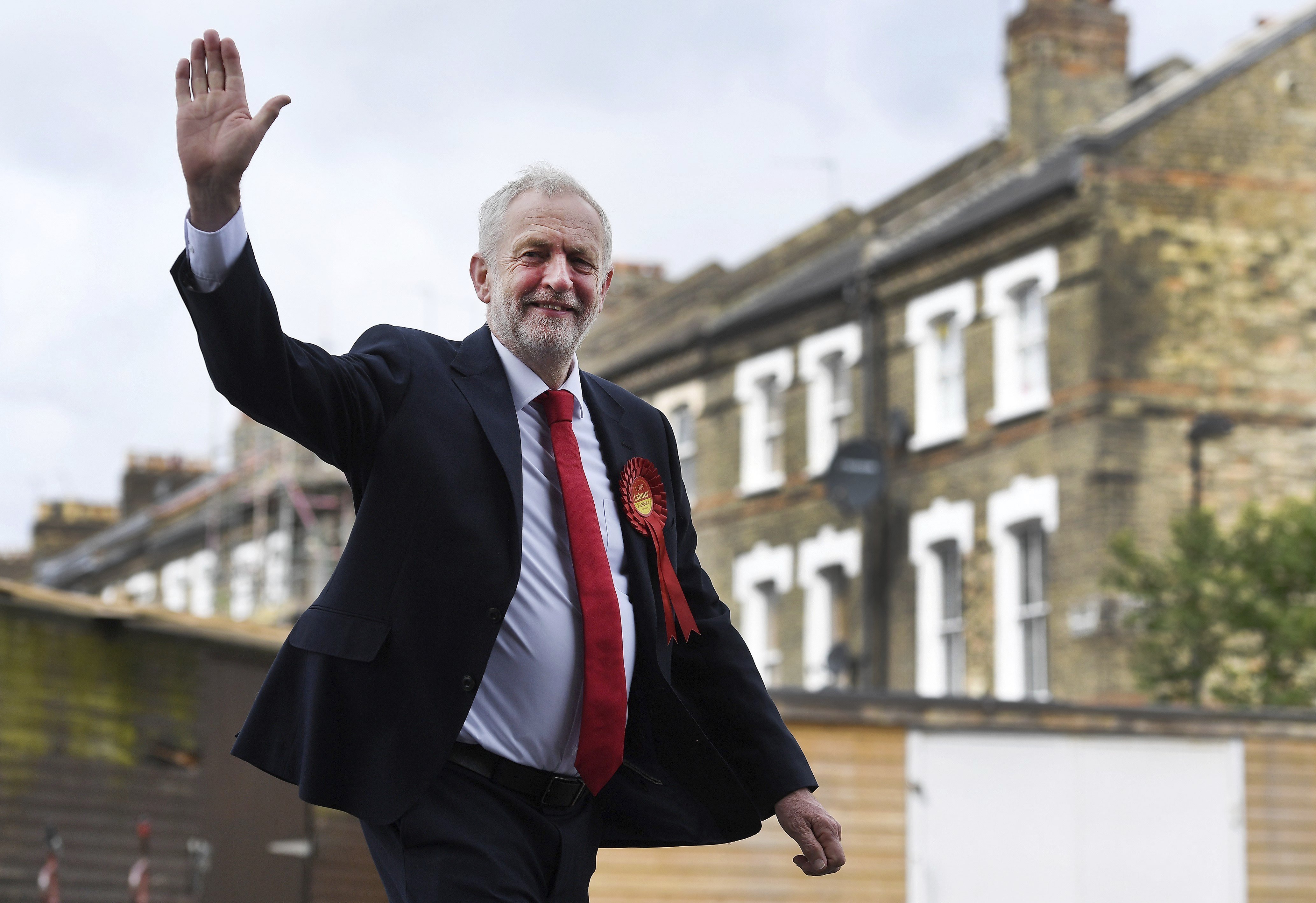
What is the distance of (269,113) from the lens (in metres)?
3.19

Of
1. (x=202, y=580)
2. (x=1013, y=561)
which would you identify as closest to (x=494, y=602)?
(x=1013, y=561)

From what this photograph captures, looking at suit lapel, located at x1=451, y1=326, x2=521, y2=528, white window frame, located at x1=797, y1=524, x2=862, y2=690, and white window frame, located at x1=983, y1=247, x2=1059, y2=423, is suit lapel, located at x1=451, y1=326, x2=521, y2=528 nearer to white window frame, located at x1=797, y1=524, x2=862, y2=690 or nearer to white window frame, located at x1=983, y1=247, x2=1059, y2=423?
white window frame, located at x1=983, y1=247, x2=1059, y2=423

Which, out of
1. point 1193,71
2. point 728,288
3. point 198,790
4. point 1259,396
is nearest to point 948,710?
point 198,790

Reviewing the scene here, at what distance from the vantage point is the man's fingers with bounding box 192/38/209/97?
126 inches

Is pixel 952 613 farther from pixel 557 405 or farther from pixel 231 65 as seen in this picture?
pixel 231 65

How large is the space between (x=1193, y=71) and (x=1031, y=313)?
3742 mm

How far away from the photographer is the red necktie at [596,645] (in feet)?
11.7

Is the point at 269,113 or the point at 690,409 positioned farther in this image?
the point at 690,409

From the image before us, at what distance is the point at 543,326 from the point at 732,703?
0.88 metres

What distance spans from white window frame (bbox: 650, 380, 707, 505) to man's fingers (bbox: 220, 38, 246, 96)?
27.0 meters

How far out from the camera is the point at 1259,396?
23.3 meters

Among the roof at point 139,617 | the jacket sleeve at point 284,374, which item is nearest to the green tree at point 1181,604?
the roof at point 139,617

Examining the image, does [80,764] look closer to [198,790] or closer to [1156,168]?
[198,790]

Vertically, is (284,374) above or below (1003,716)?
above
